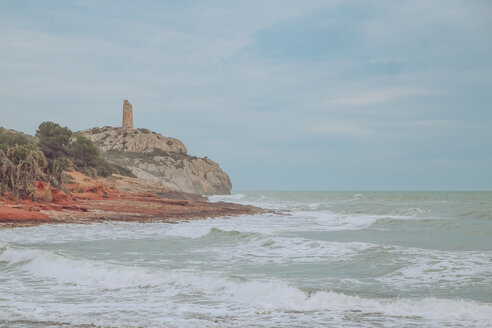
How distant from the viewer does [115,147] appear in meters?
104

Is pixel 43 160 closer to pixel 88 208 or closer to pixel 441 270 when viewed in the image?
pixel 88 208

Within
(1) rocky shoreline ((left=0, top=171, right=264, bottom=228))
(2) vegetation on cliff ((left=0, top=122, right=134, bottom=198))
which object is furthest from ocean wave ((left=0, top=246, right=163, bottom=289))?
(2) vegetation on cliff ((left=0, top=122, right=134, bottom=198))

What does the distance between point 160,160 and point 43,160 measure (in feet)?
205

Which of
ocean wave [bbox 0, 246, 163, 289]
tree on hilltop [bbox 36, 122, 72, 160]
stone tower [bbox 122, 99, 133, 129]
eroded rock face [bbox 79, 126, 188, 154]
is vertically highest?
stone tower [bbox 122, 99, 133, 129]

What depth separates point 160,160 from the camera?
94000 millimetres

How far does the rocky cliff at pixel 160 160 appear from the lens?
292 ft

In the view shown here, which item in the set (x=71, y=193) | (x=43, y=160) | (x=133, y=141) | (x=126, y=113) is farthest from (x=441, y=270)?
(x=126, y=113)

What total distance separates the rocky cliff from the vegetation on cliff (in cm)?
3012

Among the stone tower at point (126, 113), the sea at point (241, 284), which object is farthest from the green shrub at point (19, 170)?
the stone tower at point (126, 113)

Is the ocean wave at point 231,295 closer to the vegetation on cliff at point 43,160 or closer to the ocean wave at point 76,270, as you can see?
the ocean wave at point 76,270

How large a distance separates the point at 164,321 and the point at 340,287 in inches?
161

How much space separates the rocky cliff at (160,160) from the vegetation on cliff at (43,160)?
98.8 feet

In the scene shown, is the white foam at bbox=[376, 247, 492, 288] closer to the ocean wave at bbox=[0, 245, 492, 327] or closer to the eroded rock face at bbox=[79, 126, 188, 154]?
the ocean wave at bbox=[0, 245, 492, 327]

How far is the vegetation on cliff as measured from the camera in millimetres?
27969
